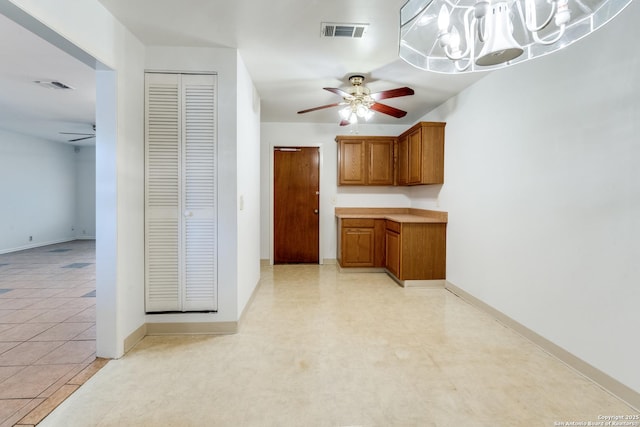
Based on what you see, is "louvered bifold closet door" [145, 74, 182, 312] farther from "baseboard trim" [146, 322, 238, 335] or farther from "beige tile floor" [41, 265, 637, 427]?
"beige tile floor" [41, 265, 637, 427]

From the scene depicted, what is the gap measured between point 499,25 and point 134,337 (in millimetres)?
3195

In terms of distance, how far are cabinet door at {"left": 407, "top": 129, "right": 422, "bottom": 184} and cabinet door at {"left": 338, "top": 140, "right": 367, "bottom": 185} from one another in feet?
2.60

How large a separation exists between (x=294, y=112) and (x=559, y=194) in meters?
3.47

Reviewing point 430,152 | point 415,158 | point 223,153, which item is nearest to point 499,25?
point 223,153

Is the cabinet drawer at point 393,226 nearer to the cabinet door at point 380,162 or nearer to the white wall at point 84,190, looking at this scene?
the cabinet door at point 380,162

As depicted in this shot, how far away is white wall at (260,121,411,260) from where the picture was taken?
4.97 m

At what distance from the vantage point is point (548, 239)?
7.48ft

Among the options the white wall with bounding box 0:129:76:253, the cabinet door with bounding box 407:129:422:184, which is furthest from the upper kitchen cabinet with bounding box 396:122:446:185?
the white wall with bounding box 0:129:76:253

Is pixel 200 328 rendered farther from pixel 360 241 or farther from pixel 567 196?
pixel 567 196

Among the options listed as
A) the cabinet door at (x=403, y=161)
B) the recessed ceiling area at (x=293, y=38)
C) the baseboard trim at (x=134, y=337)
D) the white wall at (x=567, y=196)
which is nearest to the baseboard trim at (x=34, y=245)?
the baseboard trim at (x=134, y=337)

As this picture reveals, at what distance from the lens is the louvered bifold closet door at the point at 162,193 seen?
246 centimetres

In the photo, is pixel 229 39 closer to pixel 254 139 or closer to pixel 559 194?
pixel 254 139

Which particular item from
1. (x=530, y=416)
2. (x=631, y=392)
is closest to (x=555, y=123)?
(x=631, y=392)

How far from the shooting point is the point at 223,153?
2.51 meters
